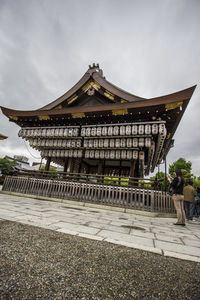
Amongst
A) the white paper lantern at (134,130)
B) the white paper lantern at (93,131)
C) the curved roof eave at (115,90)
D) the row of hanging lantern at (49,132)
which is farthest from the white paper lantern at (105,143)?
the curved roof eave at (115,90)

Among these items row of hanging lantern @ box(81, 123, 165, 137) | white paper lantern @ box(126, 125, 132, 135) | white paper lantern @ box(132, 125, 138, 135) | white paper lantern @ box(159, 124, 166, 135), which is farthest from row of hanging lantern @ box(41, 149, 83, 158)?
white paper lantern @ box(159, 124, 166, 135)

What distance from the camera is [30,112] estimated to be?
926 centimetres

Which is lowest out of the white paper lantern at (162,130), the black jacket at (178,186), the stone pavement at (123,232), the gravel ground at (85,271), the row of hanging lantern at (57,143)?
the stone pavement at (123,232)

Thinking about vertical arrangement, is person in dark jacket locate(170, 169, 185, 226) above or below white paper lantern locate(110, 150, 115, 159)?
below

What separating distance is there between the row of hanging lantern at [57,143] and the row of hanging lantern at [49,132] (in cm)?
51

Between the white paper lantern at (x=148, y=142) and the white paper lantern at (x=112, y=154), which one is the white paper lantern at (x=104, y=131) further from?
the white paper lantern at (x=148, y=142)

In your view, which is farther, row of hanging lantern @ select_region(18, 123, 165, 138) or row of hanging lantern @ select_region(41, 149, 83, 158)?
row of hanging lantern @ select_region(41, 149, 83, 158)

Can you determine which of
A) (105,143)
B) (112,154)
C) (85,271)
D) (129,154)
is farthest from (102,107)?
(85,271)

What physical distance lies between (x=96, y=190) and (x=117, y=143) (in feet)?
9.36

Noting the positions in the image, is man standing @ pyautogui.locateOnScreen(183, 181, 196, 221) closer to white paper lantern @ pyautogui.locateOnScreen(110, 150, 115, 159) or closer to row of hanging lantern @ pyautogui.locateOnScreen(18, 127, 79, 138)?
white paper lantern @ pyautogui.locateOnScreen(110, 150, 115, 159)

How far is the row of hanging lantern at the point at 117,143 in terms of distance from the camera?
7.66 metres

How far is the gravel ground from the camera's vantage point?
1090mm

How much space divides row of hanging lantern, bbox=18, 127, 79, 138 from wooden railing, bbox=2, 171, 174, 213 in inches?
99.6

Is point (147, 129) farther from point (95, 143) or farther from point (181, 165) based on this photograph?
point (181, 165)
